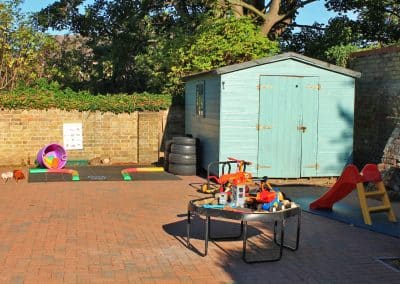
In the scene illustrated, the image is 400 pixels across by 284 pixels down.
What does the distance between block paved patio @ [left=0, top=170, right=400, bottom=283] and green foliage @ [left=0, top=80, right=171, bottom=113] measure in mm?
6416

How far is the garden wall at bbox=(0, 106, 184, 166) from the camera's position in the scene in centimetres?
1625

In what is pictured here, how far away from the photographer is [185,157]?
1441 centimetres

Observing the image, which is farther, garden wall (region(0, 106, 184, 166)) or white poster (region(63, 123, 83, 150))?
white poster (region(63, 123, 83, 150))

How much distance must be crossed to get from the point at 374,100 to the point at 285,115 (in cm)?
254

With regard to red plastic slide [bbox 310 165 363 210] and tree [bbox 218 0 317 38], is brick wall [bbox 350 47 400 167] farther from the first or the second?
tree [bbox 218 0 317 38]

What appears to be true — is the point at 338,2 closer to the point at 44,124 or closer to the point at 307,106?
the point at 307,106

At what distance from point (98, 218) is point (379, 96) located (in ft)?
26.5

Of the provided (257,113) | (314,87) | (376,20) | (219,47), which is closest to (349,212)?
(257,113)

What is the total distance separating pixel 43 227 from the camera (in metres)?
8.13

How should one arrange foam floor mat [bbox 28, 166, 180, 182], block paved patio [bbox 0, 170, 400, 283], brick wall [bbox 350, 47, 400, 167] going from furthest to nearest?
foam floor mat [bbox 28, 166, 180, 182]
brick wall [bbox 350, 47, 400, 167]
block paved patio [bbox 0, 170, 400, 283]

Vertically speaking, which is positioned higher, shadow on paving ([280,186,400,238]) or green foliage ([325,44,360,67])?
green foliage ([325,44,360,67])

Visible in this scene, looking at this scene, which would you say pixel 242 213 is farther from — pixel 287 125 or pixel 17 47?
pixel 17 47

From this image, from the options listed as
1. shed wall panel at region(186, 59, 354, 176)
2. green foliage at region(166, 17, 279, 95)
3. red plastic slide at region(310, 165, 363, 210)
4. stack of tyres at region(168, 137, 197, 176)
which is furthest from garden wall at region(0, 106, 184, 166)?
red plastic slide at region(310, 165, 363, 210)

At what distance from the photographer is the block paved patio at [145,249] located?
5996 mm
